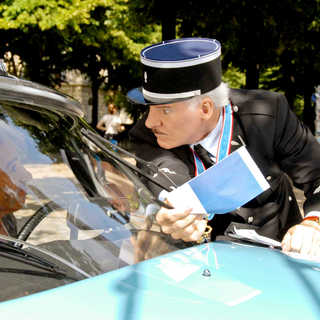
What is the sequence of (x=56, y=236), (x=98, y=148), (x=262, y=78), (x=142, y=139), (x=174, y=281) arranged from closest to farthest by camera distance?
(x=174, y=281) → (x=56, y=236) → (x=98, y=148) → (x=142, y=139) → (x=262, y=78)

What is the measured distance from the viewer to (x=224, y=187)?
1.76 metres

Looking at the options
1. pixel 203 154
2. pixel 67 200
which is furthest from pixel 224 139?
pixel 67 200

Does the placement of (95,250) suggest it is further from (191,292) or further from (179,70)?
(179,70)

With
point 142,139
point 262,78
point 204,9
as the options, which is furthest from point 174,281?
point 262,78

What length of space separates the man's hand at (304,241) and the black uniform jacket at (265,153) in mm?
462

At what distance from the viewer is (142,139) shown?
97.7 inches

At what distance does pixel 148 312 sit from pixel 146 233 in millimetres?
605

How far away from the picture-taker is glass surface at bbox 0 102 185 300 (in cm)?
160

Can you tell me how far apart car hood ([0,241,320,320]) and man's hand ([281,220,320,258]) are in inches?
7.3

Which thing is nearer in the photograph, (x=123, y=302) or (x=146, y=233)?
(x=123, y=302)

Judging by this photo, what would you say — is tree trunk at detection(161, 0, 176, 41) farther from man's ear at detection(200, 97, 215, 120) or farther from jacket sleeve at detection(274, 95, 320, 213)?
man's ear at detection(200, 97, 215, 120)

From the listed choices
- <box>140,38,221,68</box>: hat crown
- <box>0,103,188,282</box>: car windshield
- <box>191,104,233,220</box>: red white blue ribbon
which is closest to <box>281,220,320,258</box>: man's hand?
<box>0,103,188,282</box>: car windshield

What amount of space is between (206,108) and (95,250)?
82cm

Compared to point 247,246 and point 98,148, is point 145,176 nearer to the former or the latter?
point 98,148
